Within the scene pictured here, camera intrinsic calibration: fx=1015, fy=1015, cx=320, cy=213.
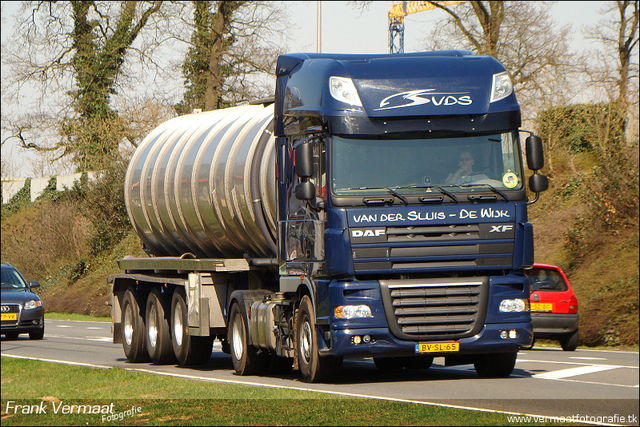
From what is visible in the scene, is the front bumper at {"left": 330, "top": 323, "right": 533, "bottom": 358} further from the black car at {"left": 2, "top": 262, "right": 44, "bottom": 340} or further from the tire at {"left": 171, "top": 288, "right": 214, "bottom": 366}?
the black car at {"left": 2, "top": 262, "right": 44, "bottom": 340}

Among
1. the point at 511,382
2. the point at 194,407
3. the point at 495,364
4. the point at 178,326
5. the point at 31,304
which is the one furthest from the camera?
Answer: the point at 31,304

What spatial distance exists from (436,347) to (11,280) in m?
17.2

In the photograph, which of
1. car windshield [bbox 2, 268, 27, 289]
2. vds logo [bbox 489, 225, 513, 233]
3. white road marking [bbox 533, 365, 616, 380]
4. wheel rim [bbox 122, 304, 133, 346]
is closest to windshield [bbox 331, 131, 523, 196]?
vds logo [bbox 489, 225, 513, 233]

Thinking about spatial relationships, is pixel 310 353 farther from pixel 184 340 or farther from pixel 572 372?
pixel 184 340

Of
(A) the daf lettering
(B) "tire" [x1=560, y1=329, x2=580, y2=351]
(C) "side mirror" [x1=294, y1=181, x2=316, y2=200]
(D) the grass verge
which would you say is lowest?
(B) "tire" [x1=560, y1=329, x2=580, y2=351]

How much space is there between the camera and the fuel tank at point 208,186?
14.5 meters

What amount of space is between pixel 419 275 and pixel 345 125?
6.41ft

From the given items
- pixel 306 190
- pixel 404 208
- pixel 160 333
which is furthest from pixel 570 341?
pixel 306 190

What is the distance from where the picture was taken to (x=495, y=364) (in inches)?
526

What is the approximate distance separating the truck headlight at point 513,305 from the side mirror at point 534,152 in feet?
5.20

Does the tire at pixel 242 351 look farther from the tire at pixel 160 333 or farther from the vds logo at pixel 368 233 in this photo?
the vds logo at pixel 368 233

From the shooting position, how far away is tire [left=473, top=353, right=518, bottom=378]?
1323 cm

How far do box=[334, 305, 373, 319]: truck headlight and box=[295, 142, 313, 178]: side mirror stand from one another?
160cm

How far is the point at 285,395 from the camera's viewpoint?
11141 millimetres
